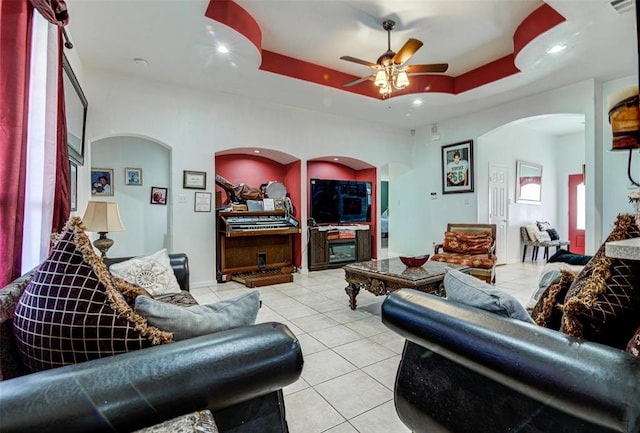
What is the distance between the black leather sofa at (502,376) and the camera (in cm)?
70

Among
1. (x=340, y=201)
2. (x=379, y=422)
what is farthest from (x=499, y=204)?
(x=379, y=422)

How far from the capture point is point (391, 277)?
289 cm

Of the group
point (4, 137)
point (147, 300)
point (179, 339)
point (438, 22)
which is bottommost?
point (179, 339)

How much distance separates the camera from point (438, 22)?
334cm

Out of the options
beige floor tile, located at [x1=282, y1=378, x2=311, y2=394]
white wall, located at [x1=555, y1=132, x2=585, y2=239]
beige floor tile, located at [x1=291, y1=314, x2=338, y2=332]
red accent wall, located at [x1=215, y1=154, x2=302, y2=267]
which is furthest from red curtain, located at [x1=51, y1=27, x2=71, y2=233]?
white wall, located at [x1=555, y1=132, x2=585, y2=239]

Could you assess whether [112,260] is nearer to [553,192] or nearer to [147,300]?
[147,300]

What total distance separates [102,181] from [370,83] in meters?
4.50

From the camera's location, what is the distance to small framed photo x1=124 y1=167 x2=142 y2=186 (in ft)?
16.6

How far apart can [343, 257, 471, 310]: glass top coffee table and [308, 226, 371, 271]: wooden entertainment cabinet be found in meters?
2.24

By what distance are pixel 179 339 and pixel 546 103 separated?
586cm

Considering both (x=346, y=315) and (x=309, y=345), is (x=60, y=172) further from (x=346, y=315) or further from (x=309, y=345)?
(x=346, y=315)

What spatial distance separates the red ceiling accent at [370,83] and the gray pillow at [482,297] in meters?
2.97

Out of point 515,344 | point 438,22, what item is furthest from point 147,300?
point 438,22

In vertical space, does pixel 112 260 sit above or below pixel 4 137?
below
